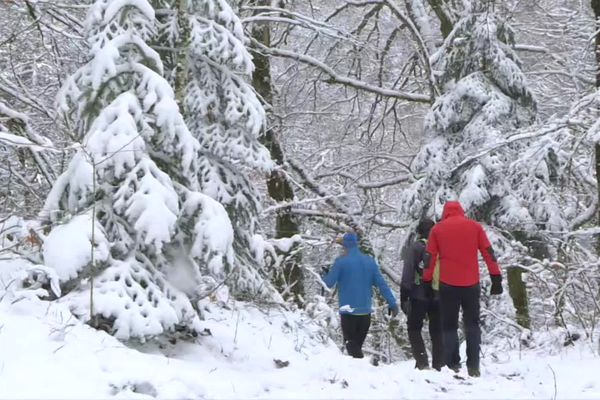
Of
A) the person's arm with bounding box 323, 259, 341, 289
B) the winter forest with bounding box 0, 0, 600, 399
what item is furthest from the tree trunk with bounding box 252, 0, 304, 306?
the person's arm with bounding box 323, 259, 341, 289

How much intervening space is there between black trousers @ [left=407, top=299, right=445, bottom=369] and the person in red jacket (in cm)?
82

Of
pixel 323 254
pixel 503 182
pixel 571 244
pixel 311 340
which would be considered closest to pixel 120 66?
pixel 311 340

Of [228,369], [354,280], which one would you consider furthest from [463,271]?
[228,369]

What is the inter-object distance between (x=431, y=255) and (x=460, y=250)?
363 millimetres

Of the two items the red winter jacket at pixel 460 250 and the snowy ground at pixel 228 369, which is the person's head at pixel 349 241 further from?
the red winter jacket at pixel 460 250

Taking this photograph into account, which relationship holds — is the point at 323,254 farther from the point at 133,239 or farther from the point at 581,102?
the point at 133,239

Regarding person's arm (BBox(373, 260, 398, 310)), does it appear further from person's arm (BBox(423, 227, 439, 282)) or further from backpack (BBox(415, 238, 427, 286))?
person's arm (BBox(423, 227, 439, 282))

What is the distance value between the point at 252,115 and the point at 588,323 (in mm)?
5672

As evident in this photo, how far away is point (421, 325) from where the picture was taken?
925 centimetres

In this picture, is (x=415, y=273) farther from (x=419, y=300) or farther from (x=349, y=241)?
(x=349, y=241)

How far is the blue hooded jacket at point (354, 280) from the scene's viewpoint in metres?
9.27

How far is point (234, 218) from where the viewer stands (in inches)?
344

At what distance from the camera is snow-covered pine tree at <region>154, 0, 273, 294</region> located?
26.8 ft

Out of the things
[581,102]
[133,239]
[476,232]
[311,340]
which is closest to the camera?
[133,239]
